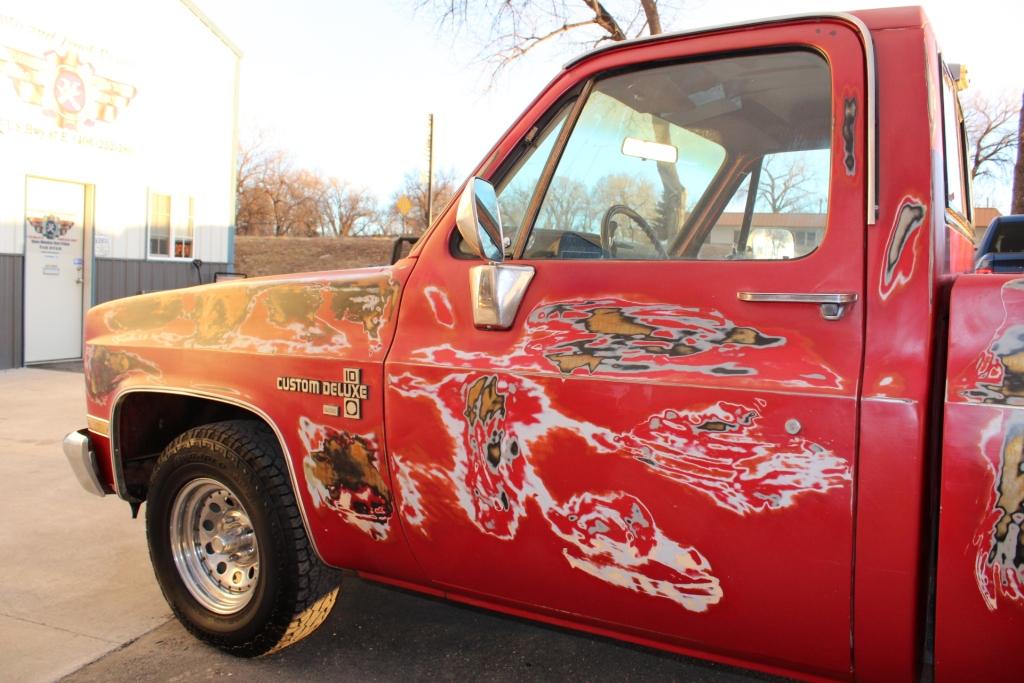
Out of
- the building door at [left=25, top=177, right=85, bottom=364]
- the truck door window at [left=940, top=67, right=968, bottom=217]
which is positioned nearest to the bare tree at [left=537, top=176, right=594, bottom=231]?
the truck door window at [left=940, top=67, right=968, bottom=217]

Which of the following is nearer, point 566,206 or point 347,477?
point 566,206

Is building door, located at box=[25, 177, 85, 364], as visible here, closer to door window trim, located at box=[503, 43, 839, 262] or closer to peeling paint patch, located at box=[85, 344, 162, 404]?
peeling paint patch, located at box=[85, 344, 162, 404]

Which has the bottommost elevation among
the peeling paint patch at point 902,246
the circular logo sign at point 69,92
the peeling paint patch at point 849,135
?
the peeling paint patch at point 902,246

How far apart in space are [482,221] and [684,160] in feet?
2.13

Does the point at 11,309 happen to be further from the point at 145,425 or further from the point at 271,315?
the point at 271,315

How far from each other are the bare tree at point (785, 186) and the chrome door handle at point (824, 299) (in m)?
0.26

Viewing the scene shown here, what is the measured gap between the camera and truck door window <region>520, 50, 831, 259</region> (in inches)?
78.5

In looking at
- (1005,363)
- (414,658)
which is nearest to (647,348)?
(1005,363)

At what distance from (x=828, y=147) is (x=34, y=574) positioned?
379 cm

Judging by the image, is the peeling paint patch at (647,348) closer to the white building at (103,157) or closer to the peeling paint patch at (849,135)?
the peeling paint patch at (849,135)

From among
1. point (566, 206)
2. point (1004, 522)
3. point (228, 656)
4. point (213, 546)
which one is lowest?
point (228, 656)

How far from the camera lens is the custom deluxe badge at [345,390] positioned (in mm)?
2418

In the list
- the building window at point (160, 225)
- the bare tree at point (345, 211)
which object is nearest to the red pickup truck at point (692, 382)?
the building window at point (160, 225)

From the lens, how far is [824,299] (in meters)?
1.77
